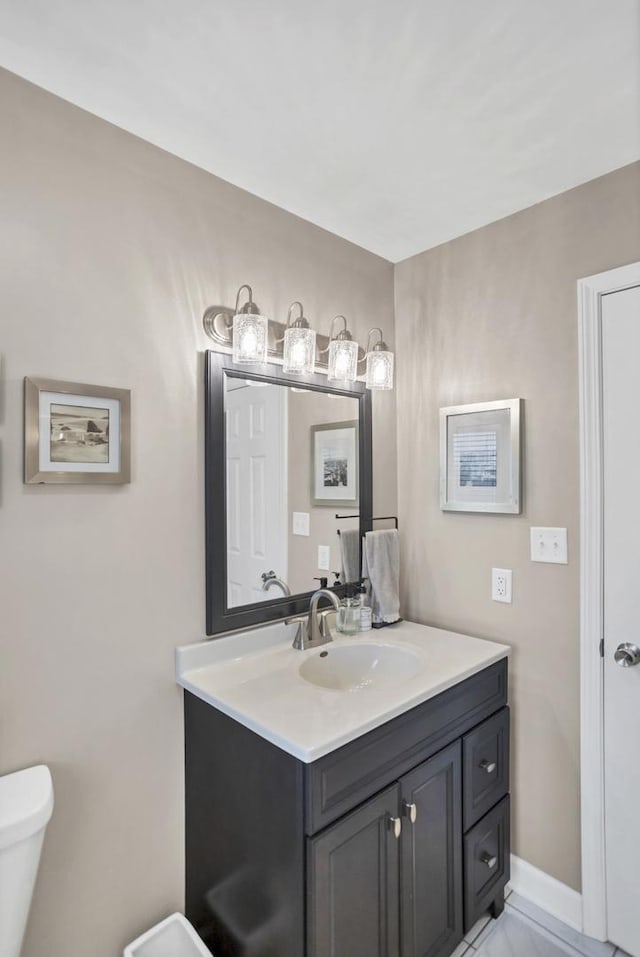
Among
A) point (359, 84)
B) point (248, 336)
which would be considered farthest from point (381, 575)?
point (359, 84)

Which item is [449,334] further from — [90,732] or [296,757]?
[90,732]

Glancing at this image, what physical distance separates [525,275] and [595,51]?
68 cm

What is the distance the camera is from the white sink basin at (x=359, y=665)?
161 centimetres

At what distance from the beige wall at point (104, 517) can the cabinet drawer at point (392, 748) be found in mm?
534

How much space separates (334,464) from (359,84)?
114 cm

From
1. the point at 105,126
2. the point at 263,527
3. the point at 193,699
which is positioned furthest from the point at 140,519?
the point at 105,126

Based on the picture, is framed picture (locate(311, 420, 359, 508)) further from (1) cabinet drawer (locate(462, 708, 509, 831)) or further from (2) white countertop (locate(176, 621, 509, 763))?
(1) cabinet drawer (locate(462, 708, 509, 831))

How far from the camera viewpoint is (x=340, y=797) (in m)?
Result: 1.12

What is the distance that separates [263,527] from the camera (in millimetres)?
1631

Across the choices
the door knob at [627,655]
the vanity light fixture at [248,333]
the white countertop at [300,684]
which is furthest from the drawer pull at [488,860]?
the vanity light fixture at [248,333]

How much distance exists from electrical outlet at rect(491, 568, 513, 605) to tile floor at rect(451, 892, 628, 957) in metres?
1.01

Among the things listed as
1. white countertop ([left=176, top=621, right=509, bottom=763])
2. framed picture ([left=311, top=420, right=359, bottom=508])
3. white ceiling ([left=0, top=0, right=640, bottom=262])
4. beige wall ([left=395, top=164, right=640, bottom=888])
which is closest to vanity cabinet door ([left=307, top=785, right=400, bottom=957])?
white countertop ([left=176, top=621, right=509, bottom=763])

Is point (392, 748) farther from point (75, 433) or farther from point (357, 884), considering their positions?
point (75, 433)

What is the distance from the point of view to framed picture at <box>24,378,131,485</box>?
1.17 metres
